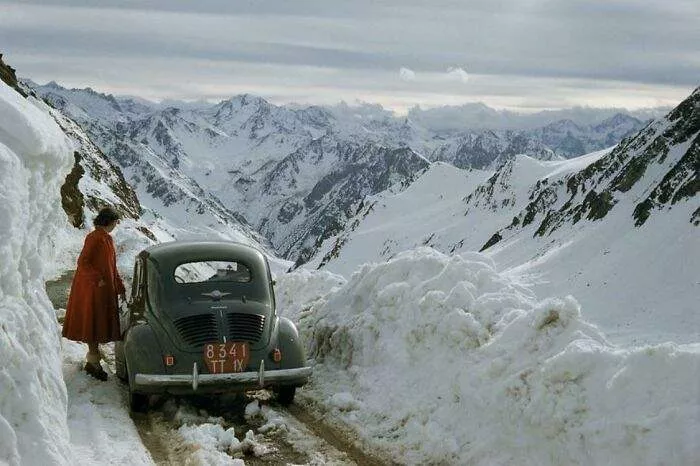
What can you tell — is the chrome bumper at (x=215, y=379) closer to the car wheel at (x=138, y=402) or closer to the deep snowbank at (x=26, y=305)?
the car wheel at (x=138, y=402)

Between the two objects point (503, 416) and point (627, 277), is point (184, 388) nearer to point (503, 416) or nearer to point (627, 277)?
point (503, 416)

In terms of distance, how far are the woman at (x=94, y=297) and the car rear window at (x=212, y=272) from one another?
1070mm

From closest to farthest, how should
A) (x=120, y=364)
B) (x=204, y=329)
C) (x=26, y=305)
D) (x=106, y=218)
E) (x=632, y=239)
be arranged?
(x=26, y=305)
(x=204, y=329)
(x=120, y=364)
(x=106, y=218)
(x=632, y=239)

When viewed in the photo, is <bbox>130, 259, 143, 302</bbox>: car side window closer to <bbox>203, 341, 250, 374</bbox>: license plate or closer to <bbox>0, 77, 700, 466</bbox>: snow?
<bbox>0, 77, 700, 466</bbox>: snow

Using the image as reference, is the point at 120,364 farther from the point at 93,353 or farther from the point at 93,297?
the point at 93,297

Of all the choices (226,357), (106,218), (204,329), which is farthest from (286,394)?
(106,218)

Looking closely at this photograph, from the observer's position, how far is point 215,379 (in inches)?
349

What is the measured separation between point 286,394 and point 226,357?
1147mm

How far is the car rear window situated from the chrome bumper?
1.72 meters

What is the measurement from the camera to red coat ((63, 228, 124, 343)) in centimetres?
1015

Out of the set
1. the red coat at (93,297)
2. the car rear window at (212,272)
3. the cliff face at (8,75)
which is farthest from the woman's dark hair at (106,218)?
the cliff face at (8,75)

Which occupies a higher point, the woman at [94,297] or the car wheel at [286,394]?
the woman at [94,297]

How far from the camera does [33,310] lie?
273 inches

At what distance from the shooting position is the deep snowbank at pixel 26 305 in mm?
5766
